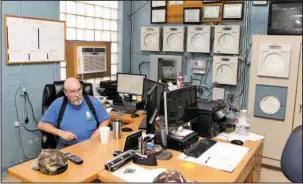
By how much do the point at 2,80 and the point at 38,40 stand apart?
63 cm

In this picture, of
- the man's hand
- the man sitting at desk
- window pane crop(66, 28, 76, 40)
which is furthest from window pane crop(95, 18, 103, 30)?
the man's hand

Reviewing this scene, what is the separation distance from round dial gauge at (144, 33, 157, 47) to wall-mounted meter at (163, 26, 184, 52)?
Answer: 207mm

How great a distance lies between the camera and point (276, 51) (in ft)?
11.0

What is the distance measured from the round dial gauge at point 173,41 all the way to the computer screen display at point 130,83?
1014mm

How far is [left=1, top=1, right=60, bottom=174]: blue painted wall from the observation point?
3170 millimetres

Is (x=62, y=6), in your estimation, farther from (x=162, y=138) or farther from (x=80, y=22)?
(x=162, y=138)

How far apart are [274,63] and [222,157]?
183 centimetres

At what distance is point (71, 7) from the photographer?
4027 mm

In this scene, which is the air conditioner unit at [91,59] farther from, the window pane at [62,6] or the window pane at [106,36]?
the window pane at [62,6]

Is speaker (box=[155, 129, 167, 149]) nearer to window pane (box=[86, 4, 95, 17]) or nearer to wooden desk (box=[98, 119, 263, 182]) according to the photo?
wooden desk (box=[98, 119, 263, 182])

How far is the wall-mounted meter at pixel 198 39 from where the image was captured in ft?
13.7

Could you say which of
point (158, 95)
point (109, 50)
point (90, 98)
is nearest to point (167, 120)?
point (158, 95)

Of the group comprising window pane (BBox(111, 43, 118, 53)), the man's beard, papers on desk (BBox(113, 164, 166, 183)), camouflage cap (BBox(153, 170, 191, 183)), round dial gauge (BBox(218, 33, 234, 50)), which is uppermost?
round dial gauge (BBox(218, 33, 234, 50))

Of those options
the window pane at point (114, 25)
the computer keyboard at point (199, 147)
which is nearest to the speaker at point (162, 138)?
the computer keyboard at point (199, 147)
